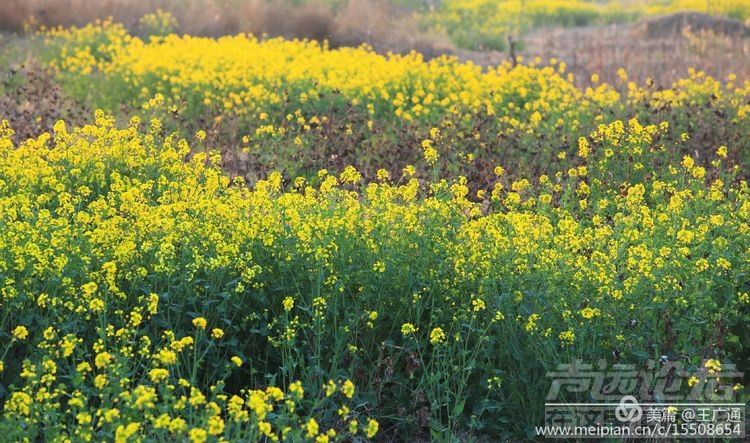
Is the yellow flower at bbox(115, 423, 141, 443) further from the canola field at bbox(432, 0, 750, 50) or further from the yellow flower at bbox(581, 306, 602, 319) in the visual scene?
the canola field at bbox(432, 0, 750, 50)

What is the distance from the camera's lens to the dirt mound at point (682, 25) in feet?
68.5

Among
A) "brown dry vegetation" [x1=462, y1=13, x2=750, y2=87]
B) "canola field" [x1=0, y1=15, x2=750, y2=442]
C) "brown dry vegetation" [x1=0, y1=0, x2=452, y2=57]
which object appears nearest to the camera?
"canola field" [x1=0, y1=15, x2=750, y2=442]

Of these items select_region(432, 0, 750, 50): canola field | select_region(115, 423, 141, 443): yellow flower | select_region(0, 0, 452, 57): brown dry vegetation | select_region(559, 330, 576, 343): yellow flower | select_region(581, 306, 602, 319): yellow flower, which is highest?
select_region(0, 0, 452, 57): brown dry vegetation

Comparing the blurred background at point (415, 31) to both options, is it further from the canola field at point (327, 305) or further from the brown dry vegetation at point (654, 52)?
the canola field at point (327, 305)

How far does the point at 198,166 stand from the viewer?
6891 mm

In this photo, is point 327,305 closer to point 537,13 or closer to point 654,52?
point 654,52

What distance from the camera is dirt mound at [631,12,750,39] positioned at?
20875 mm

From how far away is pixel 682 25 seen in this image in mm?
21250

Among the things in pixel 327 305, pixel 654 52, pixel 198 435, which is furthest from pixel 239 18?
pixel 198 435

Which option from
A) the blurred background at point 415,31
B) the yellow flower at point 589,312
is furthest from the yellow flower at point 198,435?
the blurred background at point 415,31

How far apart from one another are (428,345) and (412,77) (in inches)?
259

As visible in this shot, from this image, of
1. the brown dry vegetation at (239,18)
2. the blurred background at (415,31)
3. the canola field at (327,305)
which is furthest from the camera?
the brown dry vegetation at (239,18)

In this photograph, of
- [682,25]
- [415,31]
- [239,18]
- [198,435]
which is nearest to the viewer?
[198,435]

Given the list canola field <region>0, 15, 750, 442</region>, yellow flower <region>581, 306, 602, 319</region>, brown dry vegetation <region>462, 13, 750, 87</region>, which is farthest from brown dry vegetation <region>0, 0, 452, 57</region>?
yellow flower <region>581, 306, 602, 319</region>
